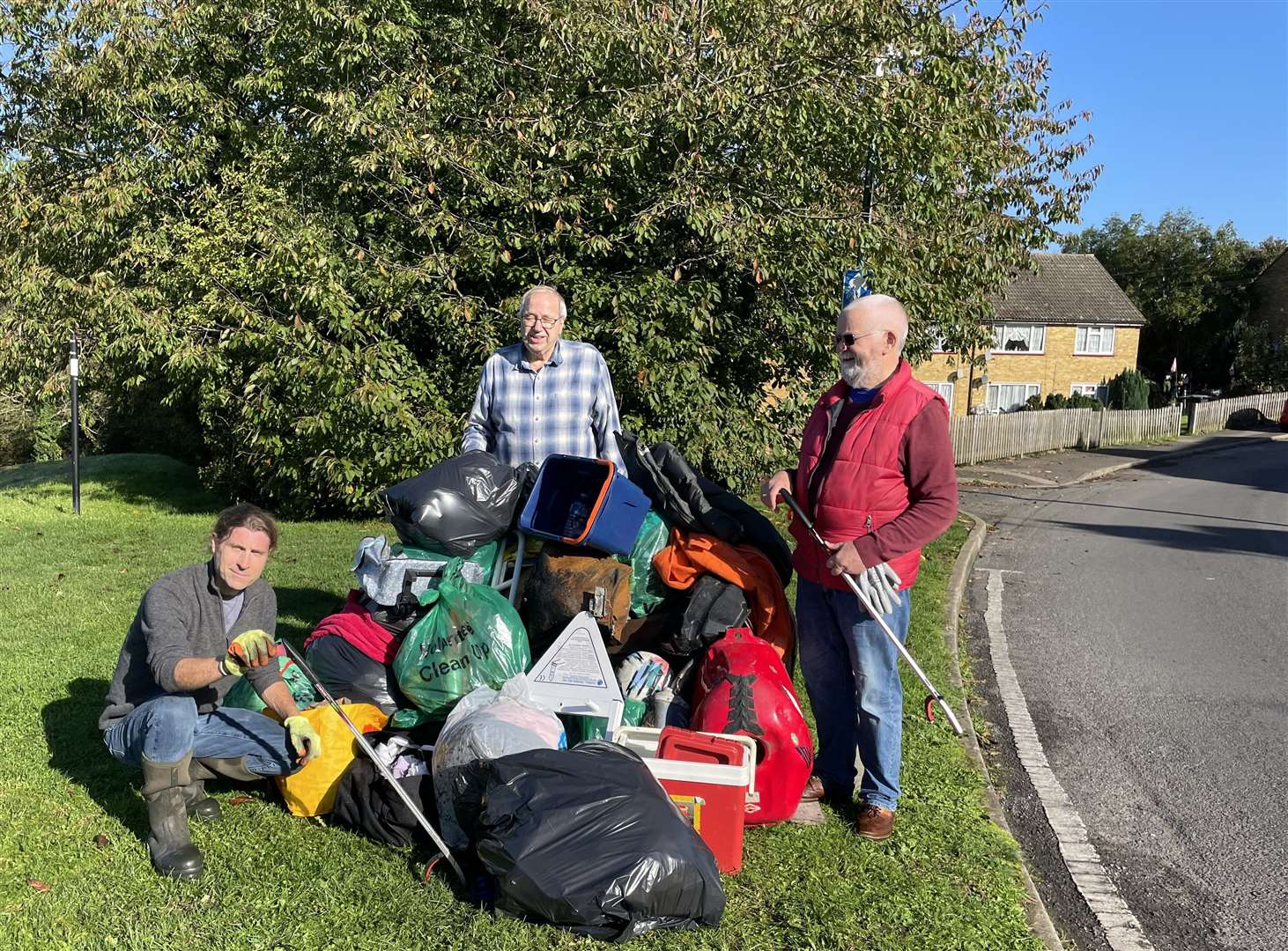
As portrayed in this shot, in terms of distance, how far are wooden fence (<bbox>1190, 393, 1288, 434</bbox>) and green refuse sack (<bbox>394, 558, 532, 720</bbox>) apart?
3280cm

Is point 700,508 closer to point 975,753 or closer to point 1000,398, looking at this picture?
point 975,753

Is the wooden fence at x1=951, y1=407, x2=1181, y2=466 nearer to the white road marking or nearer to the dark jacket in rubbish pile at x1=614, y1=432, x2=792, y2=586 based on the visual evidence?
the white road marking

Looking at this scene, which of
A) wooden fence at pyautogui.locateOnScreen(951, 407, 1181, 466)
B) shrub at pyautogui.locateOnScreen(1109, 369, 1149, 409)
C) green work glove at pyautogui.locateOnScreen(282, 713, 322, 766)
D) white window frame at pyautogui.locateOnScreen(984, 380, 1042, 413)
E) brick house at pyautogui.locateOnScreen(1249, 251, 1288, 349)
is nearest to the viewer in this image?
green work glove at pyautogui.locateOnScreen(282, 713, 322, 766)

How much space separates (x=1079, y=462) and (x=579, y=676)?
2163 centimetres

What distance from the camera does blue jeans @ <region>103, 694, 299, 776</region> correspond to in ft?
11.1

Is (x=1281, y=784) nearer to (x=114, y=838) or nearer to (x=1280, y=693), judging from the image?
(x=1280, y=693)

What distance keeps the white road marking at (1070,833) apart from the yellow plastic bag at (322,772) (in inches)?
108

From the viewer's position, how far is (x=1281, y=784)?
15.0ft

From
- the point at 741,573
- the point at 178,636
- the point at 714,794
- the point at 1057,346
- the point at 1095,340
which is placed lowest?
the point at 714,794

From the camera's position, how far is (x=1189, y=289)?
46719 mm

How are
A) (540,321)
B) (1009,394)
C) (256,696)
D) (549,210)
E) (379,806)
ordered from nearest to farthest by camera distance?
(379,806) < (256,696) < (540,321) < (549,210) < (1009,394)

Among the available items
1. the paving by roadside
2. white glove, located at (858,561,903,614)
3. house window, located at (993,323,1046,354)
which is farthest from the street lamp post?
house window, located at (993,323,1046,354)

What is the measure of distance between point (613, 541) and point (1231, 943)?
2656 mm

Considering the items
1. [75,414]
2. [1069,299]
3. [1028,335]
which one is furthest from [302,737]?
[1069,299]
